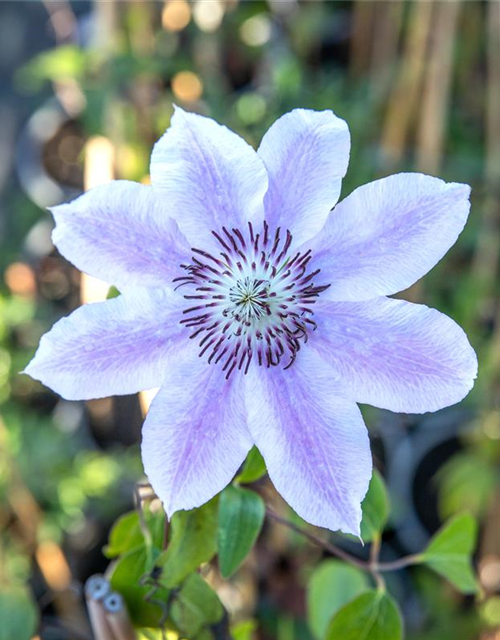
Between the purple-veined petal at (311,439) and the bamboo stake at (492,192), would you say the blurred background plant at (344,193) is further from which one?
the purple-veined petal at (311,439)

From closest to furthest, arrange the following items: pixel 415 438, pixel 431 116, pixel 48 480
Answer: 1. pixel 431 116
2. pixel 48 480
3. pixel 415 438

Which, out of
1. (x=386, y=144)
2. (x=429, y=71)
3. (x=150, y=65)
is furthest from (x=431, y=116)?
(x=150, y=65)

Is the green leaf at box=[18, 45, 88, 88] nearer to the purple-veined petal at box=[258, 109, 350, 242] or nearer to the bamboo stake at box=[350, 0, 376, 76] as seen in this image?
the bamboo stake at box=[350, 0, 376, 76]

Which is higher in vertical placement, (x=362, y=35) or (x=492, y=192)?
(x=362, y=35)

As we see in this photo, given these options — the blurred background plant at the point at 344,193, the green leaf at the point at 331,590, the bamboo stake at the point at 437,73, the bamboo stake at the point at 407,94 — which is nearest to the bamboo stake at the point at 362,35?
the blurred background plant at the point at 344,193

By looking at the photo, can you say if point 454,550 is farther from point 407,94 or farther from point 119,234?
point 407,94

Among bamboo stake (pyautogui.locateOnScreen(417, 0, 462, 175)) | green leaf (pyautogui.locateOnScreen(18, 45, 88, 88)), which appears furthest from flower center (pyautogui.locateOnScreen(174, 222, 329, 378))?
green leaf (pyautogui.locateOnScreen(18, 45, 88, 88))

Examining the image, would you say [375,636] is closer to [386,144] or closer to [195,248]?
[195,248]

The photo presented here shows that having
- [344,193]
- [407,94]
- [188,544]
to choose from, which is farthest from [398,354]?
[407,94]
